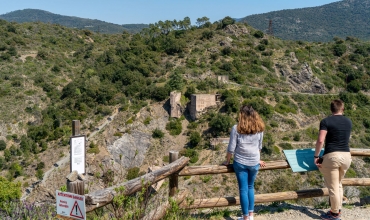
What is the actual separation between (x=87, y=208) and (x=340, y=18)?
104m

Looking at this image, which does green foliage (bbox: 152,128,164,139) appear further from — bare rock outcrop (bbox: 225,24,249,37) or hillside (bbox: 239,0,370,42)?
hillside (bbox: 239,0,370,42)

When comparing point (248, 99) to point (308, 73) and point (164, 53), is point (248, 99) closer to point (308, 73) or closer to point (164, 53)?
point (308, 73)

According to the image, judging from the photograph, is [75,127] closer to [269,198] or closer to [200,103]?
[269,198]

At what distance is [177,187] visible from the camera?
176 inches

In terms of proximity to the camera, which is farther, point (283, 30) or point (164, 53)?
point (283, 30)

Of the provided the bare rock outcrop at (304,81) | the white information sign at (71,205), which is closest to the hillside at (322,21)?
the bare rock outcrop at (304,81)

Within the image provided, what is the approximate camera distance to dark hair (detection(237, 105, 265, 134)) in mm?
4051

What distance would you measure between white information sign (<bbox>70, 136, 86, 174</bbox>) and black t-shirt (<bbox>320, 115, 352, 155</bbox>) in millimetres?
3999

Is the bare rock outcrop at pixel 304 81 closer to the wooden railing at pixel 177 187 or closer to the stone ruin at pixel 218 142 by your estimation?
the stone ruin at pixel 218 142

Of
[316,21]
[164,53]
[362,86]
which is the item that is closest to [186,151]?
[164,53]

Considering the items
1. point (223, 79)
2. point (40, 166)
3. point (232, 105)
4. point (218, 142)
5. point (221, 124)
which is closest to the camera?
point (218, 142)

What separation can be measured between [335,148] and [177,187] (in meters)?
2.18

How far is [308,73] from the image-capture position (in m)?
32.4

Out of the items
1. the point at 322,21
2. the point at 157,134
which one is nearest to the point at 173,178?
the point at 157,134
